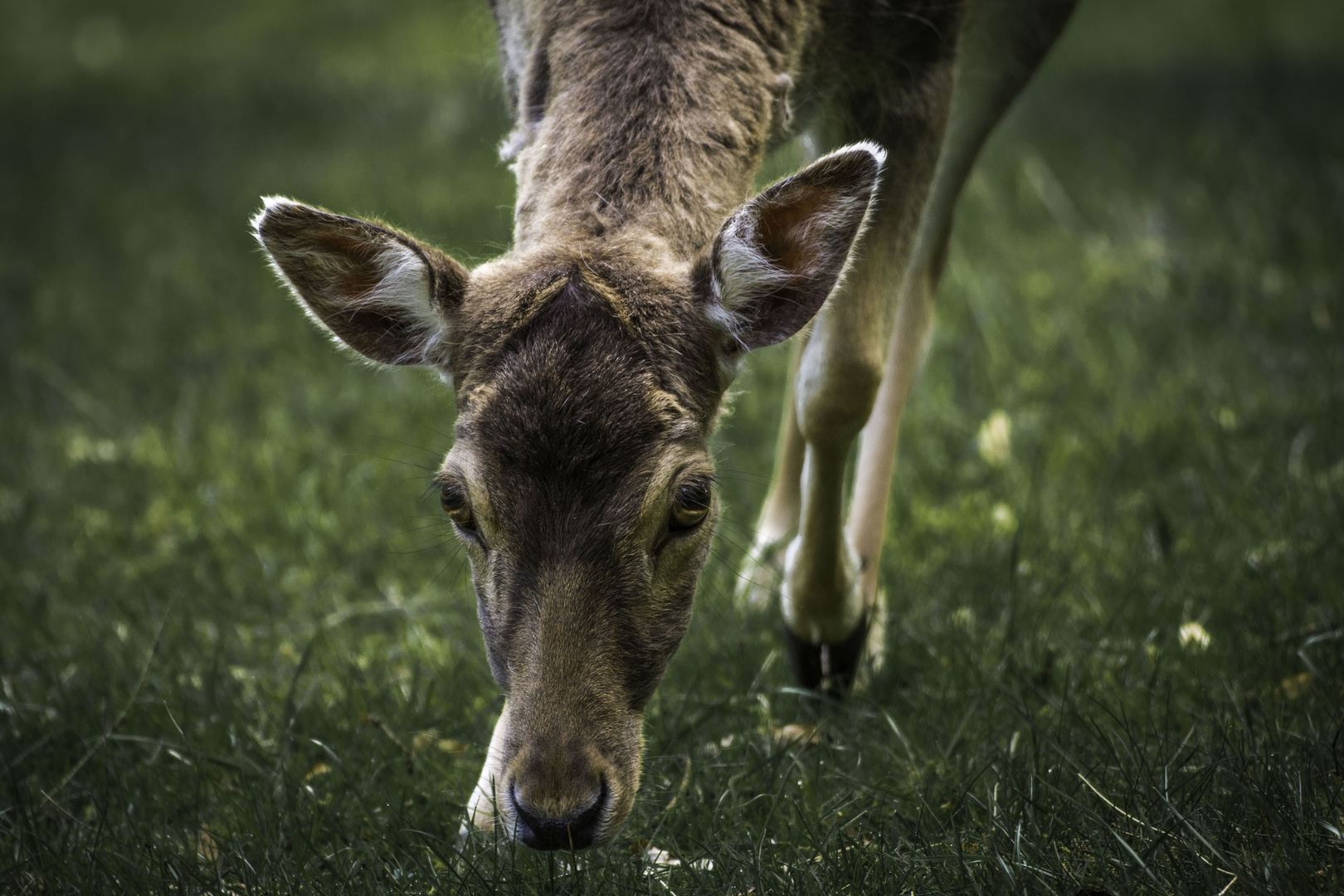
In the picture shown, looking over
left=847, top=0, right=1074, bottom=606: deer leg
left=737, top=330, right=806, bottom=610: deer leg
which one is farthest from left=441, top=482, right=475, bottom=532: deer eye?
left=847, top=0, right=1074, bottom=606: deer leg

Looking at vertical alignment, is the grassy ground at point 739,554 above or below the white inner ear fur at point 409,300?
below

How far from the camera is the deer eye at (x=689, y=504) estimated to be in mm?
2908

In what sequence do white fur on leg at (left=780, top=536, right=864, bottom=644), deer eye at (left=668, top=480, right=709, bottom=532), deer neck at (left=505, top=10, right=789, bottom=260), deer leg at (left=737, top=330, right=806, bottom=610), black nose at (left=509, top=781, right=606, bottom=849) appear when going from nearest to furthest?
1. black nose at (left=509, top=781, right=606, bottom=849)
2. deer eye at (left=668, top=480, right=709, bottom=532)
3. deer neck at (left=505, top=10, right=789, bottom=260)
4. white fur on leg at (left=780, top=536, right=864, bottom=644)
5. deer leg at (left=737, top=330, right=806, bottom=610)

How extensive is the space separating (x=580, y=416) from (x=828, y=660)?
161cm

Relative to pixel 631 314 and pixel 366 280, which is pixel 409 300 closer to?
pixel 366 280

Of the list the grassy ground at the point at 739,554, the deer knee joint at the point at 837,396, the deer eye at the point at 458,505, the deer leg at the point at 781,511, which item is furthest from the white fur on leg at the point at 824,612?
the deer eye at the point at 458,505

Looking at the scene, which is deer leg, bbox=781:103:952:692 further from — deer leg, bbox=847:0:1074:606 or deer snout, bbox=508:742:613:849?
deer snout, bbox=508:742:613:849

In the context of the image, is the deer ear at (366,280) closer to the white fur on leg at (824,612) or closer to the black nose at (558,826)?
the black nose at (558,826)

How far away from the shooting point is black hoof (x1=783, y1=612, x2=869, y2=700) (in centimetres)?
398

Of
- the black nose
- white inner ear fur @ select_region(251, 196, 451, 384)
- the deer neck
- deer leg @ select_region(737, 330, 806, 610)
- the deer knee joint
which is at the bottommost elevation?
deer leg @ select_region(737, 330, 806, 610)

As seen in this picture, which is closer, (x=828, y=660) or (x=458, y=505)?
(x=458, y=505)

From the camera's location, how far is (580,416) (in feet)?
9.04

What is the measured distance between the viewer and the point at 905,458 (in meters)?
5.65

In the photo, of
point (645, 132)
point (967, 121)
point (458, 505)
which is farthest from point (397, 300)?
point (967, 121)
